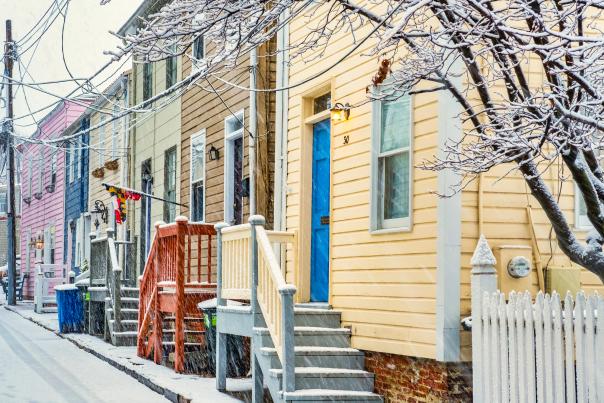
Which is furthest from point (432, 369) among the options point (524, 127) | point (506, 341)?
point (524, 127)

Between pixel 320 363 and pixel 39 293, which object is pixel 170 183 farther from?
pixel 39 293

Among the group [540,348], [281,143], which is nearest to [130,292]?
[281,143]

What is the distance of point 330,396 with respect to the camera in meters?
8.80

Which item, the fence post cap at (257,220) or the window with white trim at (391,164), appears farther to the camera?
the fence post cap at (257,220)

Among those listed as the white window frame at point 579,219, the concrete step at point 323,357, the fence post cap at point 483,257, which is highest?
the white window frame at point 579,219

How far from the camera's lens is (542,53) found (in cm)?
514

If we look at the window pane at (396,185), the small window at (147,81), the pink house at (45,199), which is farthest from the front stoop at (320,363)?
the pink house at (45,199)

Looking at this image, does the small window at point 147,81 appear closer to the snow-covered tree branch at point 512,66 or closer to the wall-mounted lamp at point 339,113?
the wall-mounted lamp at point 339,113

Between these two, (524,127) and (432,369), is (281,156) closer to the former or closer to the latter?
(432,369)

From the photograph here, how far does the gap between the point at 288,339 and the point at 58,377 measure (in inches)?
191

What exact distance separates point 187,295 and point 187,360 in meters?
1.16

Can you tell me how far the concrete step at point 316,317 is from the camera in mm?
10102

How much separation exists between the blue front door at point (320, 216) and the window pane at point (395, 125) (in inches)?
59.1

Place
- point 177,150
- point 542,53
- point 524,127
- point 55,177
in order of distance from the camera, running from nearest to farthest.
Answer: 1. point 542,53
2. point 524,127
3. point 177,150
4. point 55,177
